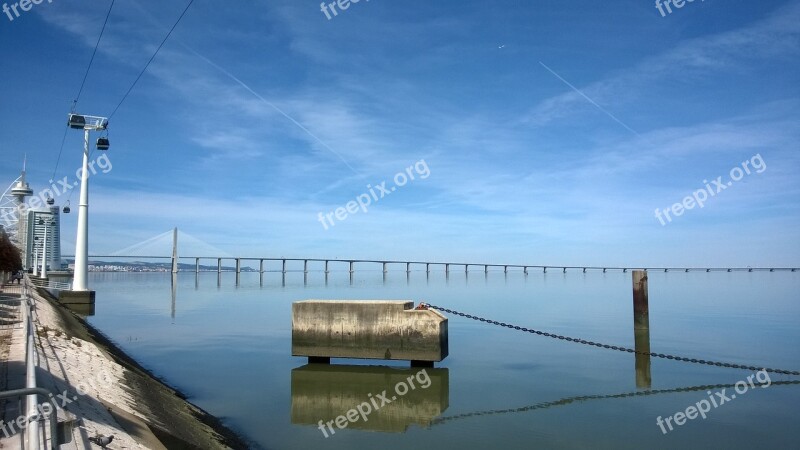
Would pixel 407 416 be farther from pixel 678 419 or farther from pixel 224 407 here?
pixel 678 419

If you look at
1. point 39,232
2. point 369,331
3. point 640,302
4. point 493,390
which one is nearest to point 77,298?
point 369,331

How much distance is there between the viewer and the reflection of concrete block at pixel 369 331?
1644 centimetres

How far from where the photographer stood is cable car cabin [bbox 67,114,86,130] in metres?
30.4

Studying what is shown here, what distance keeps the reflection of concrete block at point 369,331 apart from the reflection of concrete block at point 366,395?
24.2 inches

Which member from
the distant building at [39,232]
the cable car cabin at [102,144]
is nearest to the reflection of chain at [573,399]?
the cable car cabin at [102,144]

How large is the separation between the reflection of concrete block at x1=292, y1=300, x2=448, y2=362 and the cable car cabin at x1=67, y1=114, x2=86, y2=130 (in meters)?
20.9

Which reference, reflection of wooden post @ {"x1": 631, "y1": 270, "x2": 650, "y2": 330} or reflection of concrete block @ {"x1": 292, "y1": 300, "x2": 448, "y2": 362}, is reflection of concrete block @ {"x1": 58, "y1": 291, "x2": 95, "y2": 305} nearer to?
reflection of concrete block @ {"x1": 292, "y1": 300, "x2": 448, "y2": 362}

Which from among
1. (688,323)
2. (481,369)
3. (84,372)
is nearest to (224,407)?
(84,372)

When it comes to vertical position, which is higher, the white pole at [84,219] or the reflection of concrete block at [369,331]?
the white pole at [84,219]

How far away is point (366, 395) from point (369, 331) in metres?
2.37

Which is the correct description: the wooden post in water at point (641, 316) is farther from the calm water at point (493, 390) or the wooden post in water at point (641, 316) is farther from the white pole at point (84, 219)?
the white pole at point (84, 219)

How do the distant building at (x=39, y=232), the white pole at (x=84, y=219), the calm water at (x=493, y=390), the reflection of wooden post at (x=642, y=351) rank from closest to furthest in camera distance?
the calm water at (x=493, y=390), the reflection of wooden post at (x=642, y=351), the white pole at (x=84, y=219), the distant building at (x=39, y=232)

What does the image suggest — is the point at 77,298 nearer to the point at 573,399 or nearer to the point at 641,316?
the point at 573,399

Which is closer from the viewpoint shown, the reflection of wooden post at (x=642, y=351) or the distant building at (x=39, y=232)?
the reflection of wooden post at (x=642, y=351)
